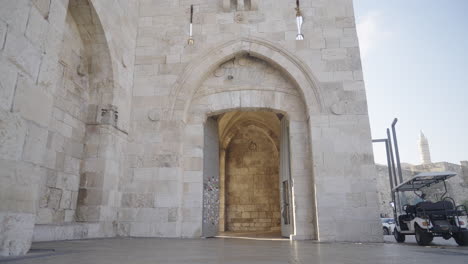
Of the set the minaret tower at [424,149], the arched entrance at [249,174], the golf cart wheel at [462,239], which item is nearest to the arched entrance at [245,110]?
the golf cart wheel at [462,239]

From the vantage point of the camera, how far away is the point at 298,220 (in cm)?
669

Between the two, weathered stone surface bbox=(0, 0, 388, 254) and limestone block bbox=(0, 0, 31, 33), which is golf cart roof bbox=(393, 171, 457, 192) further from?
limestone block bbox=(0, 0, 31, 33)

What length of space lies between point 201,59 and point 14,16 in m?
4.62

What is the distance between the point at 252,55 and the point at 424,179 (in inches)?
189

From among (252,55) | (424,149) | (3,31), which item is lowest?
(3,31)

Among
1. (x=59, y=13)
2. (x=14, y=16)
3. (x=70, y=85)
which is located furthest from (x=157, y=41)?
(x=14, y=16)

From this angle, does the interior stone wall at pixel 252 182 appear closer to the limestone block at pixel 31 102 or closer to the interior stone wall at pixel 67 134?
the interior stone wall at pixel 67 134

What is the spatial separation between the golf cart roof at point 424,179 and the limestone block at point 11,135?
6.80m

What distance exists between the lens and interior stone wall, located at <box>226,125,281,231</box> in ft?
41.4

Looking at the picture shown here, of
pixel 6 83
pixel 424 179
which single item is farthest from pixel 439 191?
pixel 6 83

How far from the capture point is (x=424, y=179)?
675 cm

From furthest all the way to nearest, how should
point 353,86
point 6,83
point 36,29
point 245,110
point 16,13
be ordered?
1. point 245,110
2. point 353,86
3. point 36,29
4. point 16,13
5. point 6,83

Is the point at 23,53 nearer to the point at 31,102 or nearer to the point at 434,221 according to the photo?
the point at 31,102

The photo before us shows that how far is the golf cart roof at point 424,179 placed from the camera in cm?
646
